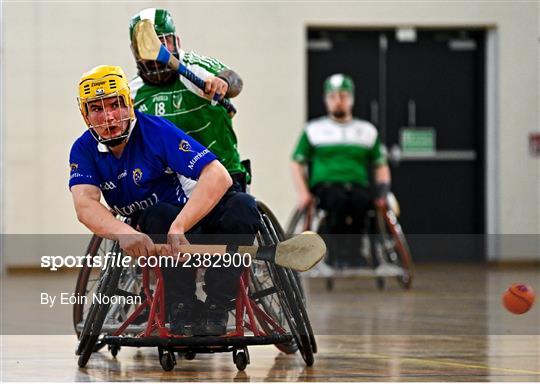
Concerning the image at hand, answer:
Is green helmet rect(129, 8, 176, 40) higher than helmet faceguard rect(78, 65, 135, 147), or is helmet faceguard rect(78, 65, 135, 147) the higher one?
green helmet rect(129, 8, 176, 40)

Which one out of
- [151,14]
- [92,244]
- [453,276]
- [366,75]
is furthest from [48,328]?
[366,75]

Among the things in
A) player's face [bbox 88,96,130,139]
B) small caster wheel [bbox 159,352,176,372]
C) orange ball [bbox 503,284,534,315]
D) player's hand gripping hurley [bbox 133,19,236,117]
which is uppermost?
player's hand gripping hurley [bbox 133,19,236,117]

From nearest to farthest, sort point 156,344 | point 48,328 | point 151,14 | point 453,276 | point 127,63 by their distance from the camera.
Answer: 1. point 156,344
2. point 151,14
3. point 48,328
4. point 453,276
5. point 127,63

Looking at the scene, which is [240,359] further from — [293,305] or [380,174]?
[380,174]

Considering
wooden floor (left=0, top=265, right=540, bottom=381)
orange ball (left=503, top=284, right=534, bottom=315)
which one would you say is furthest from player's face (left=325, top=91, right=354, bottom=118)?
orange ball (left=503, top=284, right=534, bottom=315)

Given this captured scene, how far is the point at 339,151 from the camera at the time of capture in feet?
32.1

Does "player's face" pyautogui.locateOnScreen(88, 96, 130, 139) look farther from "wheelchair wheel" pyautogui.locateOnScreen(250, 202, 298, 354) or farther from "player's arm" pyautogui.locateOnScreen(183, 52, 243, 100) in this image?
"player's arm" pyautogui.locateOnScreen(183, 52, 243, 100)

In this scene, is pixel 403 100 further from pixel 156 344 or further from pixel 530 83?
pixel 156 344

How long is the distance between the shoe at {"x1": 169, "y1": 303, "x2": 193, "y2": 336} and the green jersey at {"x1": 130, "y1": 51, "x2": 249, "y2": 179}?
0.92 m

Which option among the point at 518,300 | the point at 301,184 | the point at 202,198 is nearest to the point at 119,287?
the point at 202,198

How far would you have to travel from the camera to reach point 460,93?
13219mm

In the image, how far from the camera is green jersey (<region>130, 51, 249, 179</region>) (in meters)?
5.08

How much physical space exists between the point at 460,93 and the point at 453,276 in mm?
2541

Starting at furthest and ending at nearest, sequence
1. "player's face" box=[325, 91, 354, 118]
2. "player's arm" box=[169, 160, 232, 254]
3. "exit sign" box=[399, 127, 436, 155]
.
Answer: "exit sign" box=[399, 127, 436, 155]
"player's face" box=[325, 91, 354, 118]
"player's arm" box=[169, 160, 232, 254]
